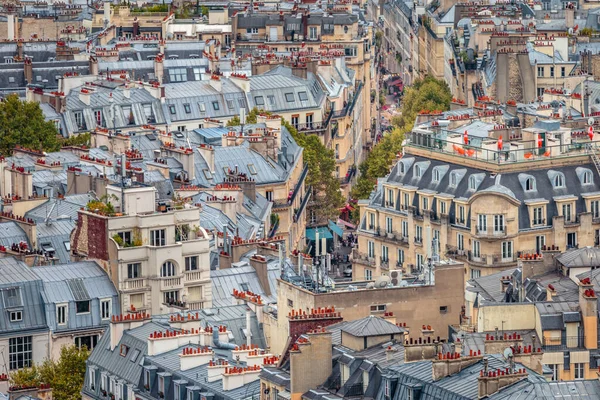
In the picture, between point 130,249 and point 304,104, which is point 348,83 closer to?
point 304,104

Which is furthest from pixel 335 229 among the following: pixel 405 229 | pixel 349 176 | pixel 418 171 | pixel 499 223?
pixel 499 223

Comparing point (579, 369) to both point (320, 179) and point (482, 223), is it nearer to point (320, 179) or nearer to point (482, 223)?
point (482, 223)

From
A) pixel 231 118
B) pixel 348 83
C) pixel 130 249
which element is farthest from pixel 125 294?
pixel 348 83

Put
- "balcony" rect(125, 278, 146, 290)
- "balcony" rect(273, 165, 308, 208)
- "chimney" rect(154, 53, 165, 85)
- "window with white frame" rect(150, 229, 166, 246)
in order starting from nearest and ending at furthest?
"balcony" rect(125, 278, 146, 290), "window with white frame" rect(150, 229, 166, 246), "balcony" rect(273, 165, 308, 208), "chimney" rect(154, 53, 165, 85)

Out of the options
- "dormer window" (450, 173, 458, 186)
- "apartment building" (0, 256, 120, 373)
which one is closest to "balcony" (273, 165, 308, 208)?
"dormer window" (450, 173, 458, 186)

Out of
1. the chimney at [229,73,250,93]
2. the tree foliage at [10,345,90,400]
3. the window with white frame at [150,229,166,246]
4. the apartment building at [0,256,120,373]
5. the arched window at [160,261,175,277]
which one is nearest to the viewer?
the tree foliage at [10,345,90,400]

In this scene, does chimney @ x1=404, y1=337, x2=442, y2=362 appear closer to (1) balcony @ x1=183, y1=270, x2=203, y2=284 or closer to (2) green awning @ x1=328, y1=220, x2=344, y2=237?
(1) balcony @ x1=183, y1=270, x2=203, y2=284
